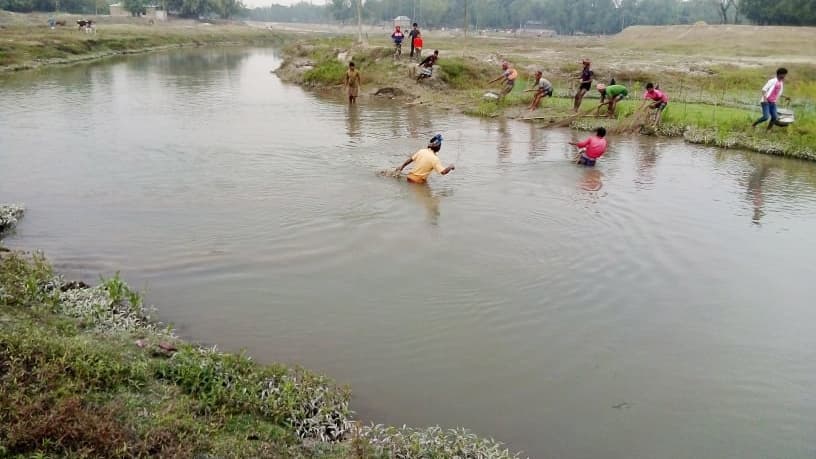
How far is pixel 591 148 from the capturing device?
516 inches

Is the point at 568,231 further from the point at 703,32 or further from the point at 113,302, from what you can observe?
the point at 703,32

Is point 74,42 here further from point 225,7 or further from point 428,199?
point 225,7

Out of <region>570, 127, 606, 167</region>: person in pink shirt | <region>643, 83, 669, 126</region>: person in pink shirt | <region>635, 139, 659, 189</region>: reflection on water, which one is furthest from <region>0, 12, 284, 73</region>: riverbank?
<region>635, 139, 659, 189</region>: reflection on water

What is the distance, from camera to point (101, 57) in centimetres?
3872

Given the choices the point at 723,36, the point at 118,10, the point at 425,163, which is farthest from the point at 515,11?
the point at 425,163

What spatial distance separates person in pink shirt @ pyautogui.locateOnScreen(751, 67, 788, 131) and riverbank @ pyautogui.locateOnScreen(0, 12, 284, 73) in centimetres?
2923

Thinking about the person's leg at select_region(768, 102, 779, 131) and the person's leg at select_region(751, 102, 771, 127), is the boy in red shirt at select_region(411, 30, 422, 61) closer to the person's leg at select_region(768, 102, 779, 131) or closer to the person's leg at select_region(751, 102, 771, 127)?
the person's leg at select_region(751, 102, 771, 127)

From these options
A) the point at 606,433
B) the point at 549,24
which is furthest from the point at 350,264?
the point at 549,24

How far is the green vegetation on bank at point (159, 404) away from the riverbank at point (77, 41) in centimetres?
2790

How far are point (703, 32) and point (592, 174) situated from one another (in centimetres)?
4733

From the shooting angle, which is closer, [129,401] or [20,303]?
[129,401]

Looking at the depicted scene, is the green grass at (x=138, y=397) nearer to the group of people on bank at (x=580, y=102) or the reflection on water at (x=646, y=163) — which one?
the group of people on bank at (x=580, y=102)

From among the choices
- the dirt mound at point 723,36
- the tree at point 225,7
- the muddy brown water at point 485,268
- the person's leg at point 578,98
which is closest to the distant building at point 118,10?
the tree at point 225,7

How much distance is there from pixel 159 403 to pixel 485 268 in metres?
4.46
